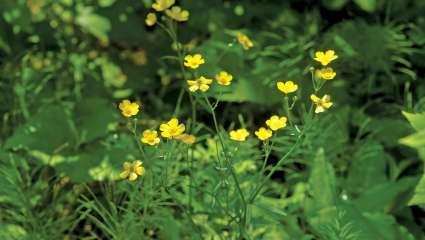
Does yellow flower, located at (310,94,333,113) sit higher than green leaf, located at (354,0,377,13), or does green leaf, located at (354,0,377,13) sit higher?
yellow flower, located at (310,94,333,113)

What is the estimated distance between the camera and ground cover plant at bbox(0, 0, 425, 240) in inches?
59.4

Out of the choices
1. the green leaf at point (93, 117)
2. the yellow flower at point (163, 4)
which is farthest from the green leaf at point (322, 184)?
the green leaf at point (93, 117)

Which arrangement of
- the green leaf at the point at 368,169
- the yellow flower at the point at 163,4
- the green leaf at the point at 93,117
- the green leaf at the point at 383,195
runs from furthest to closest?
the green leaf at the point at 93,117 → the green leaf at the point at 368,169 → the green leaf at the point at 383,195 → the yellow flower at the point at 163,4

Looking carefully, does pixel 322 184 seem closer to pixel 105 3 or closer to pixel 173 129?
pixel 173 129

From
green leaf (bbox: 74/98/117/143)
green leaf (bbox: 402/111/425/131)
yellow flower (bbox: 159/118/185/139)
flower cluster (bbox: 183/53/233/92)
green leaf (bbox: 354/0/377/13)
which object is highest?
flower cluster (bbox: 183/53/233/92)

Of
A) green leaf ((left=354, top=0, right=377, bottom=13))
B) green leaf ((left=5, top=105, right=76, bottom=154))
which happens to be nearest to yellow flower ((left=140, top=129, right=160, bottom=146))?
green leaf ((left=5, top=105, right=76, bottom=154))

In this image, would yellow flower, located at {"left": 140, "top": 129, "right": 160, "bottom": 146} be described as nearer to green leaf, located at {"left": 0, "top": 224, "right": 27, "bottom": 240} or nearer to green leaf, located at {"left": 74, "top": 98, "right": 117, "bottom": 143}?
green leaf, located at {"left": 0, "top": 224, "right": 27, "bottom": 240}

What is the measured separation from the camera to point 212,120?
7.33ft

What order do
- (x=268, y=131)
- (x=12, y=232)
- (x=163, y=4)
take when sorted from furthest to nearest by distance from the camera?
1. (x=12, y=232)
2. (x=163, y=4)
3. (x=268, y=131)

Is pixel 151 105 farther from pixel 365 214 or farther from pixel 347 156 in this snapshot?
pixel 365 214

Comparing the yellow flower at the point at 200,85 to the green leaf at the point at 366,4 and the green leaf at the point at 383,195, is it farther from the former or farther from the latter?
the green leaf at the point at 366,4

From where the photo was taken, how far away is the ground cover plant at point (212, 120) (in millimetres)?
1509

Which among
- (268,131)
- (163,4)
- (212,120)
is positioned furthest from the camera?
(212,120)

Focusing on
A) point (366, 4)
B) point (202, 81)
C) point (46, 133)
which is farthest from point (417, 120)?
point (46, 133)
